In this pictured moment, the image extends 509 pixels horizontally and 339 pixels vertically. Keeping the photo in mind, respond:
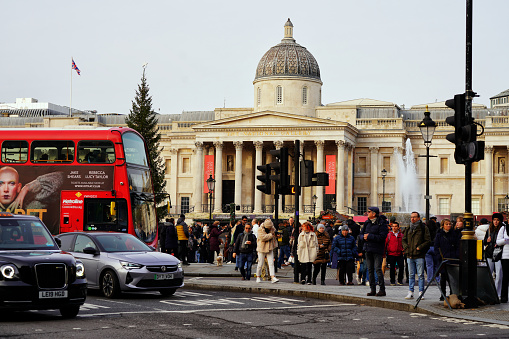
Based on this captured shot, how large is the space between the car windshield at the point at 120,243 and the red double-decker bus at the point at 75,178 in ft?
19.5

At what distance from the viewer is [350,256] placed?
23.7 metres

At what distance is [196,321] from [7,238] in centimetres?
360

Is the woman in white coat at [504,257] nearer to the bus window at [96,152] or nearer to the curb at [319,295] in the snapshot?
the curb at [319,295]

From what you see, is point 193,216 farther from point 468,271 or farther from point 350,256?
point 468,271

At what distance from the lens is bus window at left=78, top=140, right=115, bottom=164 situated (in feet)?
88.1

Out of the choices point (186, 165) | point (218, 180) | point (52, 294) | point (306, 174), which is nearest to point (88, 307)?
point (52, 294)

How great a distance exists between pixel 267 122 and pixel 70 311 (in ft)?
213

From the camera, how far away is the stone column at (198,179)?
80.7 m

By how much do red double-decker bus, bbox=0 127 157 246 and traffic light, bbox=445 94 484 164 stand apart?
1268 cm

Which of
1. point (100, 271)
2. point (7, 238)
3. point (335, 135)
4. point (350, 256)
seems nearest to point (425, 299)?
point (350, 256)

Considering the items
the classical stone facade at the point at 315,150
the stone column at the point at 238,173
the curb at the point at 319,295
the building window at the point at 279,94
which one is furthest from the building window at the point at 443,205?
the curb at the point at 319,295

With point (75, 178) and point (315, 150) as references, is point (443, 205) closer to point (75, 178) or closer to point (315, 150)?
point (315, 150)

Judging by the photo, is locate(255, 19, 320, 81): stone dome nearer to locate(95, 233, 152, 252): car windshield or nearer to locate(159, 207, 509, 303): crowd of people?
locate(159, 207, 509, 303): crowd of people

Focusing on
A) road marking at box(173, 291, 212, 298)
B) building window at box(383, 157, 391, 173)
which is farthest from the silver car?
building window at box(383, 157, 391, 173)
